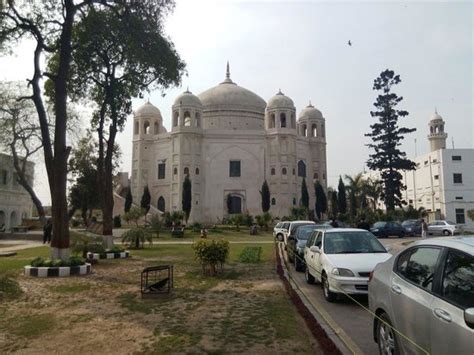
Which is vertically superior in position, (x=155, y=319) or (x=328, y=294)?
(x=328, y=294)

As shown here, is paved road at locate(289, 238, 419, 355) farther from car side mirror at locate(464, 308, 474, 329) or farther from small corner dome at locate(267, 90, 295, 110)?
small corner dome at locate(267, 90, 295, 110)

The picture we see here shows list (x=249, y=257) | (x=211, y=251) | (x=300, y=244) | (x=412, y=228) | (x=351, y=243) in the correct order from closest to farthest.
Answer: (x=351, y=243) → (x=211, y=251) → (x=300, y=244) → (x=249, y=257) → (x=412, y=228)

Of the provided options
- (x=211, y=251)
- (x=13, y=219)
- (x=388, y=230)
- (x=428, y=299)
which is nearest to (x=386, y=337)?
(x=428, y=299)

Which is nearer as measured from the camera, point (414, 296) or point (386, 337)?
point (414, 296)

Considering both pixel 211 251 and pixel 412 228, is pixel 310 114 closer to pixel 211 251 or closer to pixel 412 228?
pixel 412 228

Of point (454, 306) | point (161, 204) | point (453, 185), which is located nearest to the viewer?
point (454, 306)

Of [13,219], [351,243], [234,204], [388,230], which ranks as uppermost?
[234,204]

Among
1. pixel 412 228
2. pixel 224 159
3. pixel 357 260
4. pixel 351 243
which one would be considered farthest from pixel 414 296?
pixel 224 159

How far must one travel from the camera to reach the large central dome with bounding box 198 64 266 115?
185 feet

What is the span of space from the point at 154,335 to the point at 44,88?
51.7 feet

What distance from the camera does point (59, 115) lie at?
13430mm

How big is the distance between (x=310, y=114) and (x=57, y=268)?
51.0 meters

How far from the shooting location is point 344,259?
8.02 m

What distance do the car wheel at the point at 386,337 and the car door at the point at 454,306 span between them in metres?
0.81
